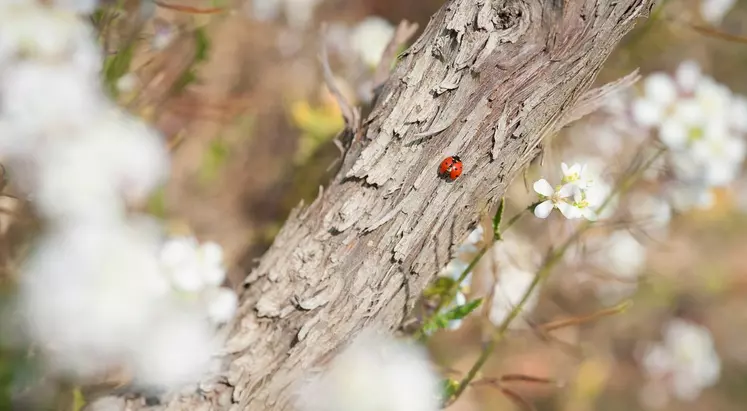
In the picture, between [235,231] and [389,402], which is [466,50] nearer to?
[389,402]

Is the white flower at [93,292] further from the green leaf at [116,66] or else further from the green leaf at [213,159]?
the green leaf at [213,159]

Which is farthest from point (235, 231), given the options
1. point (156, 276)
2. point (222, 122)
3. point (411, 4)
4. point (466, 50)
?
point (466, 50)

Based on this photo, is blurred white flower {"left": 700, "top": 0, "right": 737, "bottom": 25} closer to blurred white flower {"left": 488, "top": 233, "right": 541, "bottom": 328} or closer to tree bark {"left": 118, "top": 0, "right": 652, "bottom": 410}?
blurred white flower {"left": 488, "top": 233, "right": 541, "bottom": 328}

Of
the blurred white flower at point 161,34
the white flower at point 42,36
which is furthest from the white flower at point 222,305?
the blurred white flower at point 161,34

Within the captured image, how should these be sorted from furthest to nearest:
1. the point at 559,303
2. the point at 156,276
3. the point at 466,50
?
the point at 559,303
the point at 156,276
the point at 466,50

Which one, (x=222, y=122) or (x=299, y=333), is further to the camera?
(x=222, y=122)

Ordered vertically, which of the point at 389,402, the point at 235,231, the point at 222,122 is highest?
the point at 222,122
